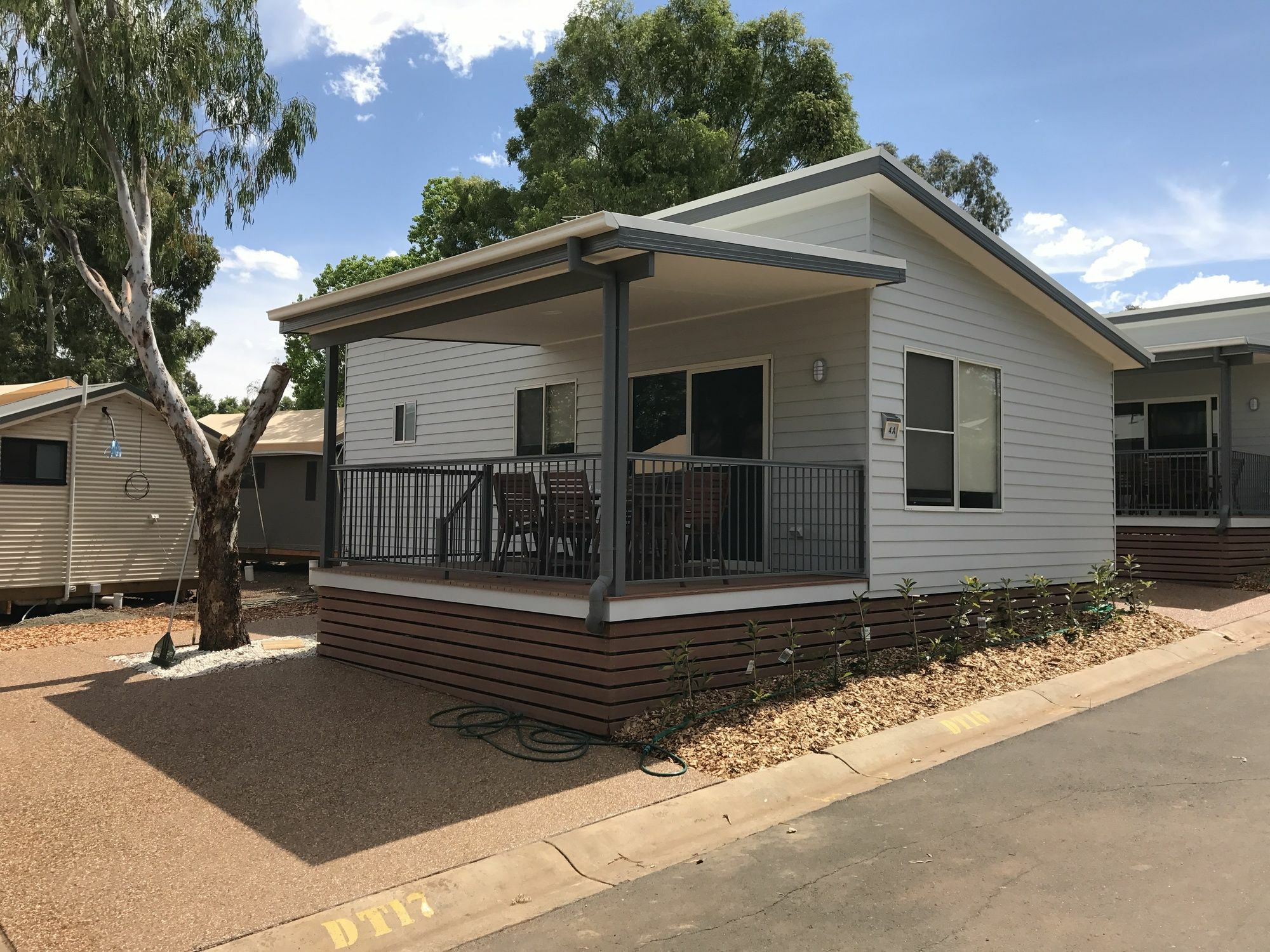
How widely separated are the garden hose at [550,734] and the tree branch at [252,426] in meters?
4.19

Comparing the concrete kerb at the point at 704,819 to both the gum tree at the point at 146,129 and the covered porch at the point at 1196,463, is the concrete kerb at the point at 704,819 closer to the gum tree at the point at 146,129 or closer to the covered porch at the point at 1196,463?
the gum tree at the point at 146,129

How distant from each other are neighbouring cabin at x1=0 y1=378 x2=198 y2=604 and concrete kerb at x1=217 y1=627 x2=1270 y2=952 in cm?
960

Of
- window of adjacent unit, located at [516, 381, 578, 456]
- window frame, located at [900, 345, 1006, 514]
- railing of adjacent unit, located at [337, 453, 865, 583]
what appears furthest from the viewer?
window of adjacent unit, located at [516, 381, 578, 456]

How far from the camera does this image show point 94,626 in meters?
12.1

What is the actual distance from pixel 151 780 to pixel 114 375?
94.4 feet

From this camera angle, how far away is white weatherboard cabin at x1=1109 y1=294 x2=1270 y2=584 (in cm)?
1360

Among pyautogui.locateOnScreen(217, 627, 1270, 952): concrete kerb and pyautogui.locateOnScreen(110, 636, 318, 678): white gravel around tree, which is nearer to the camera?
pyautogui.locateOnScreen(217, 627, 1270, 952): concrete kerb

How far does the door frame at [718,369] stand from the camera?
893cm

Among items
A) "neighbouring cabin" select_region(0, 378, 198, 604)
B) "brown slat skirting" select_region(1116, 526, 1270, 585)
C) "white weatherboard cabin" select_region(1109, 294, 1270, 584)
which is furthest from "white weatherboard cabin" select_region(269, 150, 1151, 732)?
"neighbouring cabin" select_region(0, 378, 198, 604)

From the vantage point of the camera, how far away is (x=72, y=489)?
13891 millimetres

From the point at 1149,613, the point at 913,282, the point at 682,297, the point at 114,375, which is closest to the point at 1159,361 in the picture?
the point at 1149,613

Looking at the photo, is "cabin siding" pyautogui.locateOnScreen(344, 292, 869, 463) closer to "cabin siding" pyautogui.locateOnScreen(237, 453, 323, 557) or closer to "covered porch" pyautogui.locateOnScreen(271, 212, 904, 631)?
"covered porch" pyautogui.locateOnScreen(271, 212, 904, 631)

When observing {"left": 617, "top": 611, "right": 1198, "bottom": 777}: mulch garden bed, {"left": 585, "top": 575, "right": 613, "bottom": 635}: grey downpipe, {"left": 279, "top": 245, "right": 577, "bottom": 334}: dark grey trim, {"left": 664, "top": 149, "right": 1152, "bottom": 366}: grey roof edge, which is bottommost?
{"left": 617, "top": 611, "right": 1198, "bottom": 777}: mulch garden bed

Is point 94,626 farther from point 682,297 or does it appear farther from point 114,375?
point 114,375
